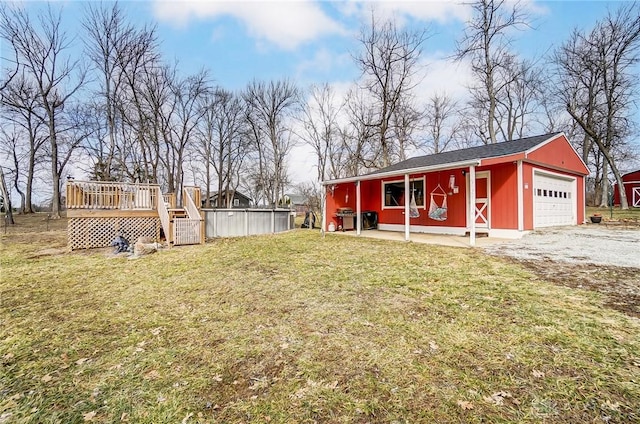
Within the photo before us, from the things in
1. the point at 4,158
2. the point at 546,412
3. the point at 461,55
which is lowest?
the point at 546,412

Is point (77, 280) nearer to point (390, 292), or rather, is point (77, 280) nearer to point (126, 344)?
point (126, 344)

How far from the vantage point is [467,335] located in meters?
2.66

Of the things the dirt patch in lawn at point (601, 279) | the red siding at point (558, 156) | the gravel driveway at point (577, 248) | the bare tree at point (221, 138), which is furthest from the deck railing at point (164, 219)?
the bare tree at point (221, 138)

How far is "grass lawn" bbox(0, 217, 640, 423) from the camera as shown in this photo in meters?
1.82

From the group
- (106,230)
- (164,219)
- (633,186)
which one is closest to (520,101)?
(633,186)

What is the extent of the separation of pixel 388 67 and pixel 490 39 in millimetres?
6041

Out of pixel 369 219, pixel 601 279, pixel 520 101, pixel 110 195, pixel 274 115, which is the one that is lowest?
pixel 601 279

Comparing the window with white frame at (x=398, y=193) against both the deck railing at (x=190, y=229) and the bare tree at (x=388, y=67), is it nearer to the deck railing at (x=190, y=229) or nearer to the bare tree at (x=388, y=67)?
the deck railing at (x=190, y=229)

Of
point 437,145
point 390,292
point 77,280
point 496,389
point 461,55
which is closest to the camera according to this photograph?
point 496,389

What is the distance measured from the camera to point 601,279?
13.5 ft

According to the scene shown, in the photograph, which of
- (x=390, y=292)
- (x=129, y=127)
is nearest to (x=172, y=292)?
(x=390, y=292)

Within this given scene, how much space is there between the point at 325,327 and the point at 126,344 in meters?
1.93

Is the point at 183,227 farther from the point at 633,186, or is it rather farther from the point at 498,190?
the point at 633,186

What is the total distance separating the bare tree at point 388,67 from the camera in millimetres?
18472
